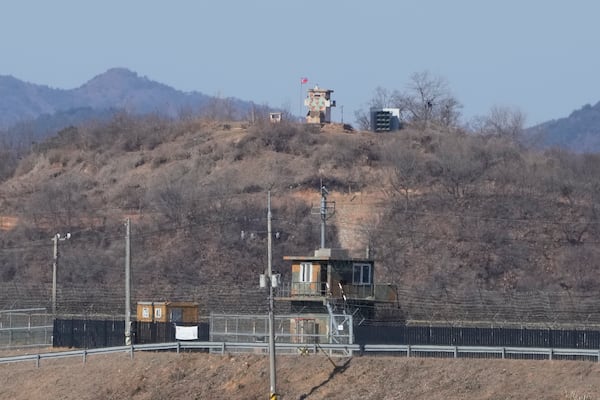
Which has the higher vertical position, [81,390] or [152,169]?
[152,169]

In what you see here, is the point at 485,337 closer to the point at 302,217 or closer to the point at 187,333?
the point at 187,333

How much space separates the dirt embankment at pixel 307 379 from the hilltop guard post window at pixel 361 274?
575 inches

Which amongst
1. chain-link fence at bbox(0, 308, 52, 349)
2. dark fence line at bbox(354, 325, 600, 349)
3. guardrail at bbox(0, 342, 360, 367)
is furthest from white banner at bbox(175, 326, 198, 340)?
chain-link fence at bbox(0, 308, 52, 349)

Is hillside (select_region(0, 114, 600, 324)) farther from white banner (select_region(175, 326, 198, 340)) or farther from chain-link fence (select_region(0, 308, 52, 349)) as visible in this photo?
white banner (select_region(175, 326, 198, 340))

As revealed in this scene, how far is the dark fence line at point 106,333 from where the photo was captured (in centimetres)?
7394

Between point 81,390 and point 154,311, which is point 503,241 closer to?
point 154,311

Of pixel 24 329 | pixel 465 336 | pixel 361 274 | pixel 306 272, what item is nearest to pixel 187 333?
pixel 306 272

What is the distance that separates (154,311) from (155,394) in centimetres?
1538

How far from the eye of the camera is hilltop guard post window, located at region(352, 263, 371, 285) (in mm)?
80438

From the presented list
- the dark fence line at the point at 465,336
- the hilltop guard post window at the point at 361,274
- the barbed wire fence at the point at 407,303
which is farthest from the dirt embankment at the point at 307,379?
the barbed wire fence at the point at 407,303

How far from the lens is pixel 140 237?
377 ft

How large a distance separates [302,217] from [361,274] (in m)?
35.0

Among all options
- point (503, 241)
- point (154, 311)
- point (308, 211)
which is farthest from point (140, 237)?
point (154, 311)

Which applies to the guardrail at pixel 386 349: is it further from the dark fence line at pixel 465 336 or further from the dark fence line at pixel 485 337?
the dark fence line at pixel 485 337
